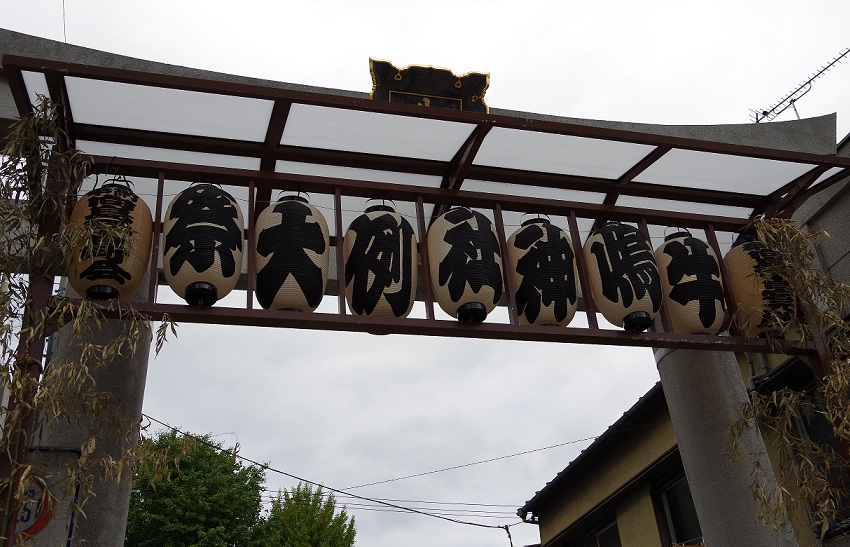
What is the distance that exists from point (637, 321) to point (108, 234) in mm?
4465

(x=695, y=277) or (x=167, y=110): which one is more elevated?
(x=167, y=110)

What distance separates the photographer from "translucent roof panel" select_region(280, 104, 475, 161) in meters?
6.95

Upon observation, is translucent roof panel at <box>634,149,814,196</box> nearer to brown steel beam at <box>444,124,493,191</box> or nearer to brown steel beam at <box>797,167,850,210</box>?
brown steel beam at <box>797,167,850,210</box>

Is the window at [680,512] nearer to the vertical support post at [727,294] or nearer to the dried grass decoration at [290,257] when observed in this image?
the vertical support post at [727,294]

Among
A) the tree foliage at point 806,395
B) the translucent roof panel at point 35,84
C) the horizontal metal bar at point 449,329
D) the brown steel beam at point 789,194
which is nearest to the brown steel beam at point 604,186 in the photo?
the brown steel beam at point 789,194

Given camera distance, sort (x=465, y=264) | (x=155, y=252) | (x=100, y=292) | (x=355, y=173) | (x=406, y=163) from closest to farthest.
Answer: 1. (x=100, y=292)
2. (x=155, y=252)
3. (x=465, y=264)
4. (x=406, y=163)
5. (x=355, y=173)

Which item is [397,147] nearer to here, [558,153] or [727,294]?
[558,153]

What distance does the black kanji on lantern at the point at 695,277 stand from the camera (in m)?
7.41

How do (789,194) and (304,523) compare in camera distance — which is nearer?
(789,194)

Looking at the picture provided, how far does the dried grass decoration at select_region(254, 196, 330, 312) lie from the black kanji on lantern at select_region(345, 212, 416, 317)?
0.90ft

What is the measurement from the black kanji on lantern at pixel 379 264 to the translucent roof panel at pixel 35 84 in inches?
107

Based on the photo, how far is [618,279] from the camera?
7180 millimetres

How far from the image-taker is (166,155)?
7258 millimetres

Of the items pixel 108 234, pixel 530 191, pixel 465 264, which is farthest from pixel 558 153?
pixel 108 234
